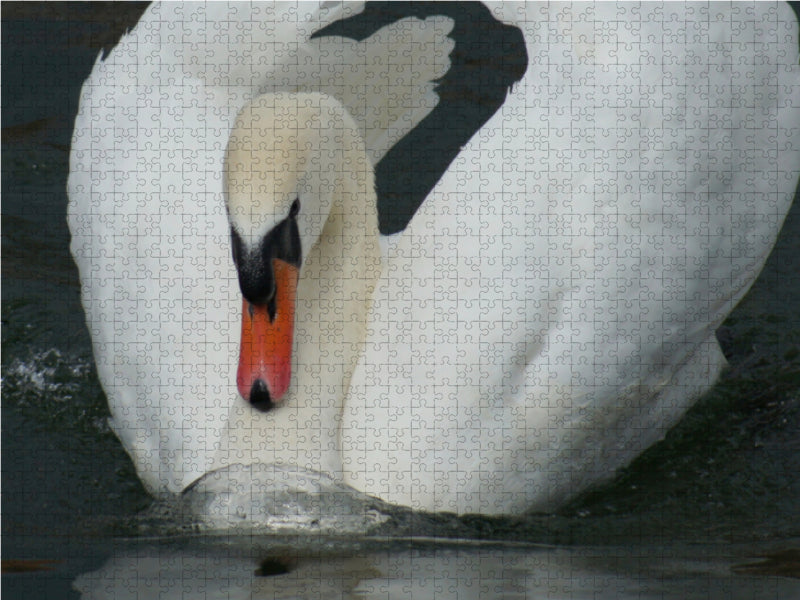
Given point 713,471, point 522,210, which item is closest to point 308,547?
point 522,210

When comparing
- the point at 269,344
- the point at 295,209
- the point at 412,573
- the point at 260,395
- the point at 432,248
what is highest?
the point at 295,209

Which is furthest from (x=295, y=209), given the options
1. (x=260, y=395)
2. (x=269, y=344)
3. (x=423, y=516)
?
(x=423, y=516)

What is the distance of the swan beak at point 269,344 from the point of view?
3.93 metres

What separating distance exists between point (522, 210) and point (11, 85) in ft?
13.0

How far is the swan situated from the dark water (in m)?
0.13

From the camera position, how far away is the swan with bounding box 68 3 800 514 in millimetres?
4141

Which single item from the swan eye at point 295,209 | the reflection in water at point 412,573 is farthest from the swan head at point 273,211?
the reflection in water at point 412,573

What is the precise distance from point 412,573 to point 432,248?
98cm

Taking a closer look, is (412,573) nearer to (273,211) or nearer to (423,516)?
(423,516)

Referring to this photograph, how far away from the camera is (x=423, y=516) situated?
412 cm

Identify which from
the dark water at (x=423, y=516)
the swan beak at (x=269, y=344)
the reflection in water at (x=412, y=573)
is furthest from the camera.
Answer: the swan beak at (x=269, y=344)

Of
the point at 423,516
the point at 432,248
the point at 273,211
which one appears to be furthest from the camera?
the point at 432,248

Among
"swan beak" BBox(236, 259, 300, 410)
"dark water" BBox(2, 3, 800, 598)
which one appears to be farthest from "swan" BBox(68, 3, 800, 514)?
"dark water" BBox(2, 3, 800, 598)

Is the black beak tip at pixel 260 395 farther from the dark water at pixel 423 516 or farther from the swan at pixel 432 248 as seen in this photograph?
the dark water at pixel 423 516
